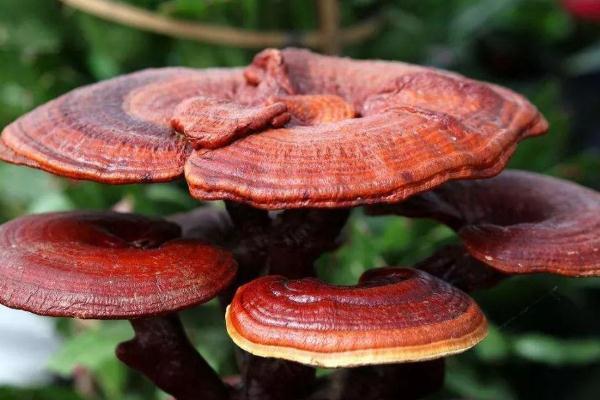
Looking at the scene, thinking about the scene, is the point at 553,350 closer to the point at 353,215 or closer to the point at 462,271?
the point at 353,215

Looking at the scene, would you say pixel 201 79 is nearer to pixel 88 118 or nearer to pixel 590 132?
pixel 88 118

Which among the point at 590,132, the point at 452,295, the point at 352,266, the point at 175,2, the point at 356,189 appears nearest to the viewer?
the point at 356,189

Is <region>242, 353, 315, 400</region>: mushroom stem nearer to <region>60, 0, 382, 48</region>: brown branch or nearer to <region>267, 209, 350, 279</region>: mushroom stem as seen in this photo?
<region>267, 209, 350, 279</region>: mushroom stem

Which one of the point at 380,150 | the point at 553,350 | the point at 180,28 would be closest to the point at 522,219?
the point at 380,150

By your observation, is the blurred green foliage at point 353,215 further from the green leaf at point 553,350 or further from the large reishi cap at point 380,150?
the large reishi cap at point 380,150

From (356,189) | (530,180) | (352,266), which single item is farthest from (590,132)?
(356,189)

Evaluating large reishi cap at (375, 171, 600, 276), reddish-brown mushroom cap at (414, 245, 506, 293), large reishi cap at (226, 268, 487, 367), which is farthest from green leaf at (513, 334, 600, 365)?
large reishi cap at (226, 268, 487, 367)
